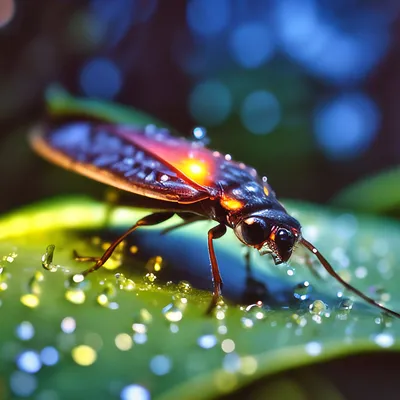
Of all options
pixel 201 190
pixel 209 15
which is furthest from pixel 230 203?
pixel 209 15

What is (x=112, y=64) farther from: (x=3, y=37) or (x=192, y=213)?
(x=192, y=213)

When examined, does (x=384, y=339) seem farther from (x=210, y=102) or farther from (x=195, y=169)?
(x=210, y=102)

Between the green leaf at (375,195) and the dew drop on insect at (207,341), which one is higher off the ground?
the dew drop on insect at (207,341)

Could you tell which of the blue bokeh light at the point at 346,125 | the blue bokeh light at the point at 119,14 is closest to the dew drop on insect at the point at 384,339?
the blue bokeh light at the point at 346,125

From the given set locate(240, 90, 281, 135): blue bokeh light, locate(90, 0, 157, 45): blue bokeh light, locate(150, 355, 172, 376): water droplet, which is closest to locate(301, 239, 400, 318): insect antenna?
locate(150, 355, 172, 376): water droplet

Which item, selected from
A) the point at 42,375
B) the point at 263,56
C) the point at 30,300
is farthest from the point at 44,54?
the point at 42,375

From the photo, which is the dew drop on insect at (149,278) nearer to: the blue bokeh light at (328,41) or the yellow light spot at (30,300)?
the yellow light spot at (30,300)
